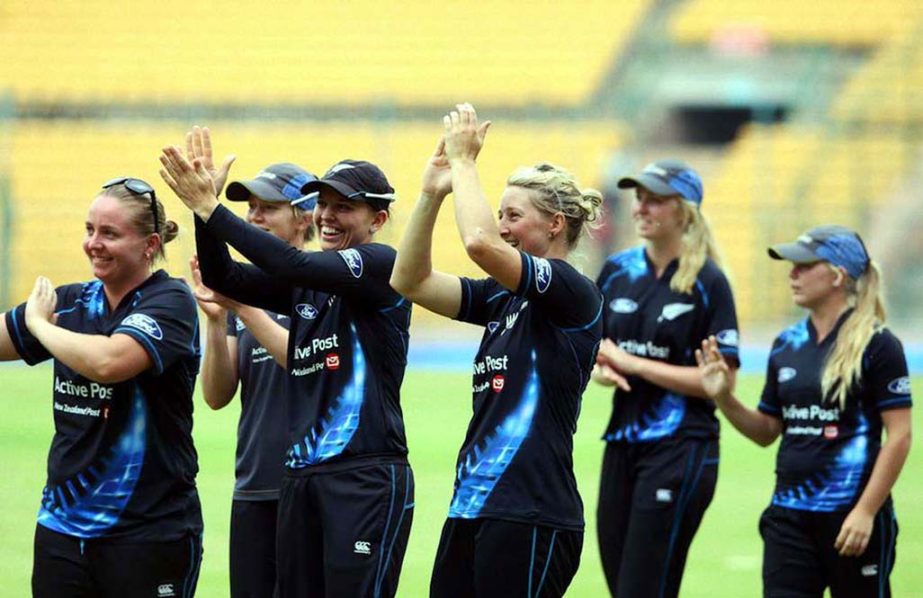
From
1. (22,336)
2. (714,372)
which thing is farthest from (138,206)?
(714,372)

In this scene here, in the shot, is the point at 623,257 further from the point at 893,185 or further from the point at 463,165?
the point at 893,185

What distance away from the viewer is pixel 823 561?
5.61 m

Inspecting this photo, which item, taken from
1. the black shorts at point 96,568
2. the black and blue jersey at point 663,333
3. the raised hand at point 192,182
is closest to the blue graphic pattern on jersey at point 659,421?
the black and blue jersey at point 663,333

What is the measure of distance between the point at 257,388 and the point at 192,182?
4.61 feet

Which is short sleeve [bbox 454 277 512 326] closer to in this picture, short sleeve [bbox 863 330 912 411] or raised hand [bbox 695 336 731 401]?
raised hand [bbox 695 336 731 401]

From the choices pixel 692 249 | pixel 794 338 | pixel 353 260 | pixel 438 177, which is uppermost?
pixel 692 249

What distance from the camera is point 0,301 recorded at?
1869cm

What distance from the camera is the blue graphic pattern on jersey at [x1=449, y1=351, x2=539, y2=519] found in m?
4.54

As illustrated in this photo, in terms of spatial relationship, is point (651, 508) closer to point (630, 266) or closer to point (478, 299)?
point (630, 266)

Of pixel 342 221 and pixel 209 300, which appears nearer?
pixel 342 221

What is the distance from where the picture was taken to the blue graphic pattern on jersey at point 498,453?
4.54 m

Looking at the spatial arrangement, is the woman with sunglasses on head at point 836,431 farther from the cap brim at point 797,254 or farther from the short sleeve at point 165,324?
the short sleeve at point 165,324

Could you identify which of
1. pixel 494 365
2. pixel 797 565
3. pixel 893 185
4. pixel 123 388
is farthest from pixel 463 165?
pixel 893 185

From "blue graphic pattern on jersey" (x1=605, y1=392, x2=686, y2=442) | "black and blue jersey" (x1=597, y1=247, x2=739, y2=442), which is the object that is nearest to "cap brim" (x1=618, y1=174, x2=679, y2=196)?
"black and blue jersey" (x1=597, y1=247, x2=739, y2=442)
